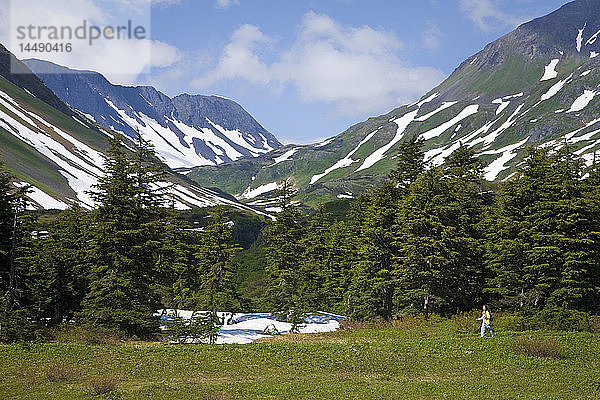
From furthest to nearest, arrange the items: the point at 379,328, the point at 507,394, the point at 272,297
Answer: the point at 272,297, the point at 379,328, the point at 507,394

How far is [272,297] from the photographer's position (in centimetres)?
4434

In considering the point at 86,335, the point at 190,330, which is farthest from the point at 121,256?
the point at 190,330

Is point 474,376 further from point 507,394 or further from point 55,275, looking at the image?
point 55,275

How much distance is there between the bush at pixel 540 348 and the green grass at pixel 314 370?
0.31 meters

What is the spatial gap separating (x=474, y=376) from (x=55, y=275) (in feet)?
90.8

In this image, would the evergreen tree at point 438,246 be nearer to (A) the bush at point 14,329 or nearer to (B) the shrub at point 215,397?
(B) the shrub at point 215,397

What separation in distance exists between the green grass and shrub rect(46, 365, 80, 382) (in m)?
0.05

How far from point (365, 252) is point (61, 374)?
83.8 feet

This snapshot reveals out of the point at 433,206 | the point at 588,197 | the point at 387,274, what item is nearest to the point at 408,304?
the point at 387,274

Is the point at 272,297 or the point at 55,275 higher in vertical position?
the point at 55,275

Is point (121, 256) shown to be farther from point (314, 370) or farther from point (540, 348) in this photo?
point (540, 348)

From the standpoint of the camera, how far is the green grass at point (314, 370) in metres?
17.3

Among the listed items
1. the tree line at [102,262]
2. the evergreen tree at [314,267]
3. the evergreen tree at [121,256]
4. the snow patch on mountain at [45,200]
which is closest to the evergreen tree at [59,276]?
the tree line at [102,262]

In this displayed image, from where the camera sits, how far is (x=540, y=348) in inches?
867
